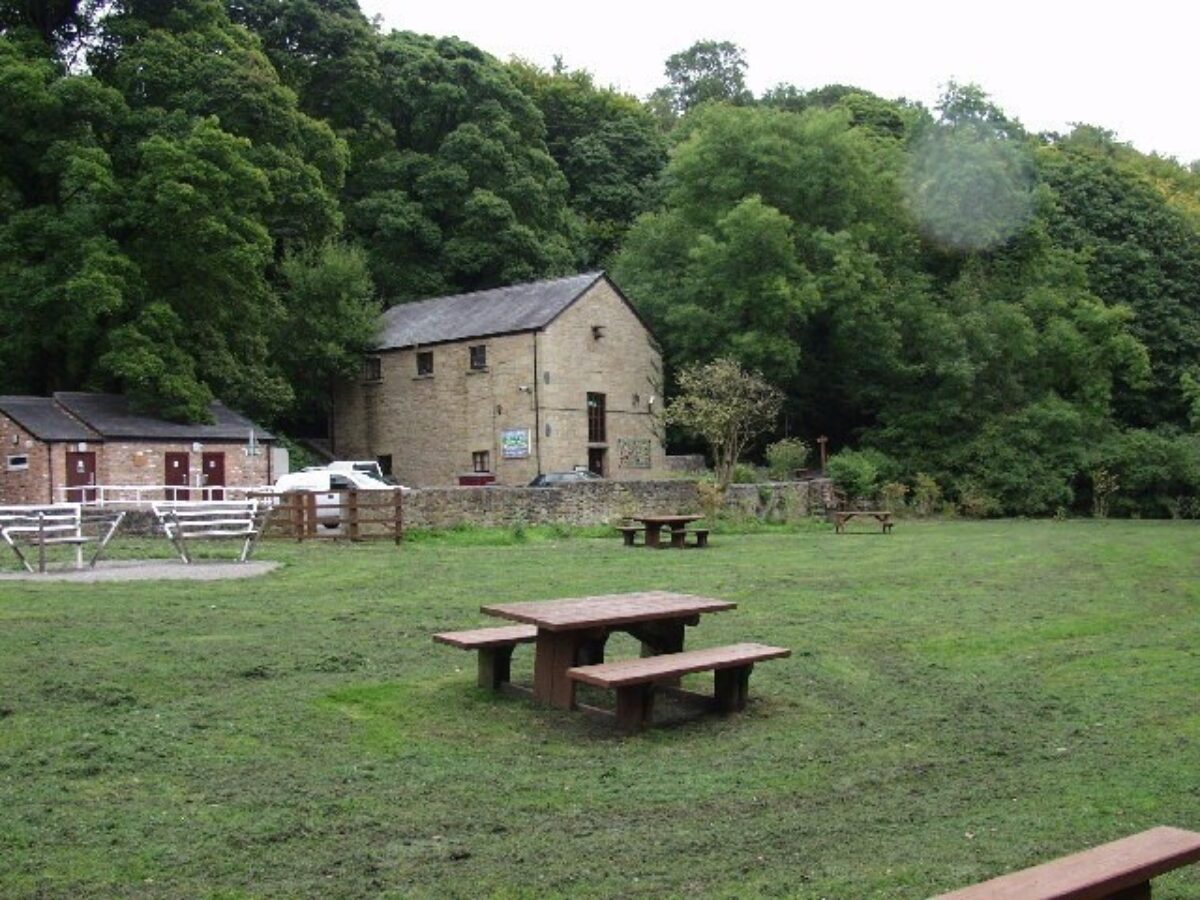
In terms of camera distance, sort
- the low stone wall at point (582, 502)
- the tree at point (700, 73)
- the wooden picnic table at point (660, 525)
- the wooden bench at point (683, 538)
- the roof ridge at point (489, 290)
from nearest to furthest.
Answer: the wooden picnic table at point (660, 525) < the wooden bench at point (683, 538) < the low stone wall at point (582, 502) < the roof ridge at point (489, 290) < the tree at point (700, 73)

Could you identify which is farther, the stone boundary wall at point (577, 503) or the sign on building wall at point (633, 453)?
the sign on building wall at point (633, 453)

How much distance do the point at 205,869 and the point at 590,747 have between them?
2655 millimetres

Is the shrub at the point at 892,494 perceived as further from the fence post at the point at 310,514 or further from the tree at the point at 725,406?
the fence post at the point at 310,514

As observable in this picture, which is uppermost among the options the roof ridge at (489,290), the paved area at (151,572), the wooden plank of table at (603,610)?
the roof ridge at (489,290)

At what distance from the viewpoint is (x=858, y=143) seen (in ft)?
138

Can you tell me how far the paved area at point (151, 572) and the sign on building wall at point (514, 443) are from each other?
71.9ft

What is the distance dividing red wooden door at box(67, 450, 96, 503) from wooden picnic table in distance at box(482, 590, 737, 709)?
25.7 metres

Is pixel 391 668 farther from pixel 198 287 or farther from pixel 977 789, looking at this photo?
pixel 198 287

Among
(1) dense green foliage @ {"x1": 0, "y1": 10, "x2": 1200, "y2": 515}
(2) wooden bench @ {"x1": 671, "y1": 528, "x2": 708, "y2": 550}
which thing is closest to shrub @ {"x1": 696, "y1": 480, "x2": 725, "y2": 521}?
(2) wooden bench @ {"x1": 671, "y1": 528, "x2": 708, "y2": 550}

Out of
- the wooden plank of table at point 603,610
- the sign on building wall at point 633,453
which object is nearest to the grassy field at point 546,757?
the wooden plank of table at point 603,610

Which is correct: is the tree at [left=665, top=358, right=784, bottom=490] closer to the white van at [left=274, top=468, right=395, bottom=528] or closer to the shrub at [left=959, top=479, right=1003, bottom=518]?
the shrub at [left=959, top=479, right=1003, bottom=518]

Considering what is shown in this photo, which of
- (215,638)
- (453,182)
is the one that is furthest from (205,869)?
(453,182)

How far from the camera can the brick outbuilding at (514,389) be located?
129ft

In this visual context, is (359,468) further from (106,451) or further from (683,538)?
(683,538)
